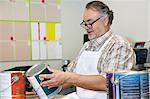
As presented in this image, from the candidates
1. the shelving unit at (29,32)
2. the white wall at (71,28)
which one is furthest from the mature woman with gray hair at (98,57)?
the white wall at (71,28)

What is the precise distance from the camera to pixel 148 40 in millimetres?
2205

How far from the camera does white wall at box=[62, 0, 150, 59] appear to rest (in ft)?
7.46

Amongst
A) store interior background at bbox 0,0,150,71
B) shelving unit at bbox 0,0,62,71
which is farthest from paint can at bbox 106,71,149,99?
shelving unit at bbox 0,0,62,71

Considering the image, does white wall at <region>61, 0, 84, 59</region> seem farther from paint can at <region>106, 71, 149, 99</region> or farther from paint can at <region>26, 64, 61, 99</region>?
paint can at <region>106, 71, 149, 99</region>

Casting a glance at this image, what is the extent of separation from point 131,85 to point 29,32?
2160mm

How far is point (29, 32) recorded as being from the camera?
107 inches

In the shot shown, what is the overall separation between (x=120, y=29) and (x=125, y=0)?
0.28 metres

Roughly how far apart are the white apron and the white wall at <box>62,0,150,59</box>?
2.91 ft

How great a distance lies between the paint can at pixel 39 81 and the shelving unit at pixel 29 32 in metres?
1.78

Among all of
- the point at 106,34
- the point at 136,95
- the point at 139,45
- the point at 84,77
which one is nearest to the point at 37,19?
the point at 139,45

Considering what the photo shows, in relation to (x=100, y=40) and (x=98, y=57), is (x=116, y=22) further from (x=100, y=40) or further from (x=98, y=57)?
(x=98, y=57)

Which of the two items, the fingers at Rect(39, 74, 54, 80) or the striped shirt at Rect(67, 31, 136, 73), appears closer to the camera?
the fingers at Rect(39, 74, 54, 80)

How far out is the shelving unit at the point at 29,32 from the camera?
2602 millimetres

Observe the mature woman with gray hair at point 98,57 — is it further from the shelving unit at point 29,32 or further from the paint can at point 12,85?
the shelving unit at point 29,32
